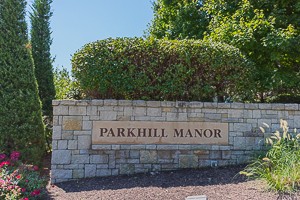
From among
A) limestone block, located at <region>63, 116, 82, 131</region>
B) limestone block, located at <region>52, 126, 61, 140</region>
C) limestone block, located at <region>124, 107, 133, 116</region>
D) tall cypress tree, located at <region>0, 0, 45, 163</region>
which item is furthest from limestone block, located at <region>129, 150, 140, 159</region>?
tall cypress tree, located at <region>0, 0, 45, 163</region>

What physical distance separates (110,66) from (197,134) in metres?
2.08

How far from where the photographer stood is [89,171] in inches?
219

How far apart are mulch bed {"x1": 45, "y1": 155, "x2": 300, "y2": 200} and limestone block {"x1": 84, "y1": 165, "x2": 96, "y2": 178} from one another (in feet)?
0.34

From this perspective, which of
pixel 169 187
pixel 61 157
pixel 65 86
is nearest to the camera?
pixel 169 187

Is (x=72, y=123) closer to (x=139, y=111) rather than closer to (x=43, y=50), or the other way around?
(x=139, y=111)

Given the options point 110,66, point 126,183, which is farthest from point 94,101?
point 126,183

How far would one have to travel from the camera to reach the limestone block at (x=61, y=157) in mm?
5504

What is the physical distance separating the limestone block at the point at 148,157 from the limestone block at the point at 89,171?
89cm

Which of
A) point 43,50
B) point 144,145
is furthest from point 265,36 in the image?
point 43,50

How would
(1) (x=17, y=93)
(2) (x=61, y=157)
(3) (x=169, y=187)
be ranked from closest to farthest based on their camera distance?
(3) (x=169, y=187)
(2) (x=61, y=157)
(1) (x=17, y=93)

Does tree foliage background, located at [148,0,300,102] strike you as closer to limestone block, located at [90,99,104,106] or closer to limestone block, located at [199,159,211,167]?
limestone block, located at [199,159,211,167]

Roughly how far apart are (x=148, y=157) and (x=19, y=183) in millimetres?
2218

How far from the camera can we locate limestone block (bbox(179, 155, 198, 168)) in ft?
18.8

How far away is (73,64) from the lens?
588 cm
